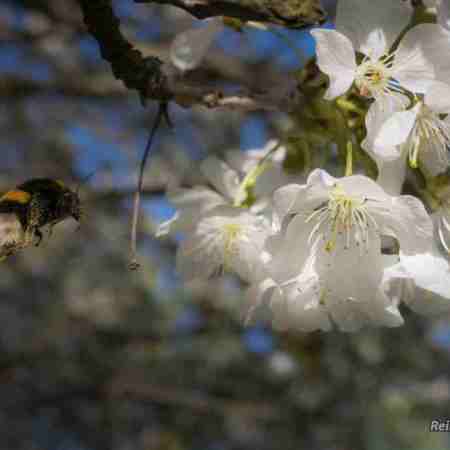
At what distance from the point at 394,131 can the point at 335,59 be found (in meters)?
0.15

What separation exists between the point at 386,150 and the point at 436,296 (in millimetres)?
341

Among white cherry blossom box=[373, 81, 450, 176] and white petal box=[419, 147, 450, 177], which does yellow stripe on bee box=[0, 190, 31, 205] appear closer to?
white cherry blossom box=[373, 81, 450, 176]

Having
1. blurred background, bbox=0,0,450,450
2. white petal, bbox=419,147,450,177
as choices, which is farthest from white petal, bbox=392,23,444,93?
blurred background, bbox=0,0,450,450

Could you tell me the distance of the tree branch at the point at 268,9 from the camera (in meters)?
0.97

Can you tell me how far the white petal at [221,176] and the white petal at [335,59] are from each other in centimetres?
42

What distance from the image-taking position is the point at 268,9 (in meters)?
0.98

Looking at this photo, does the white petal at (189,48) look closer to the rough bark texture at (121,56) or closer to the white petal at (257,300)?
the rough bark texture at (121,56)

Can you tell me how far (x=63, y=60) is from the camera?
3736 mm

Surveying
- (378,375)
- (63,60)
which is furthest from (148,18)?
(378,375)

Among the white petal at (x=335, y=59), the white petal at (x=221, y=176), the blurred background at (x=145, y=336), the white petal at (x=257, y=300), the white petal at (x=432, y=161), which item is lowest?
the blurred background at (x=145, y=336)

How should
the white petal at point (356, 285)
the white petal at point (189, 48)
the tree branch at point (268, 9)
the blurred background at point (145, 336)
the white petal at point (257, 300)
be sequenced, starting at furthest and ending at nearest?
1. the blurred background at point (145, 336)
2. the white petal at point (189, 48)
3. the white petal at point (257, 300)
4. the white petal at point (356, 285)
5. the tree branch at point (268, 9)

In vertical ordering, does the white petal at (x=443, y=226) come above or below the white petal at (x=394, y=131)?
below

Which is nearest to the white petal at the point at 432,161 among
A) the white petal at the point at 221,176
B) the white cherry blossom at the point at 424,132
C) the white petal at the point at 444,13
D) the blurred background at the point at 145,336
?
the white cherry blossom at the point at 424,132

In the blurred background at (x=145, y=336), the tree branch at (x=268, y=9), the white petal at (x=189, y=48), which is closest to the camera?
the tree branch at (x=268, y=9)
